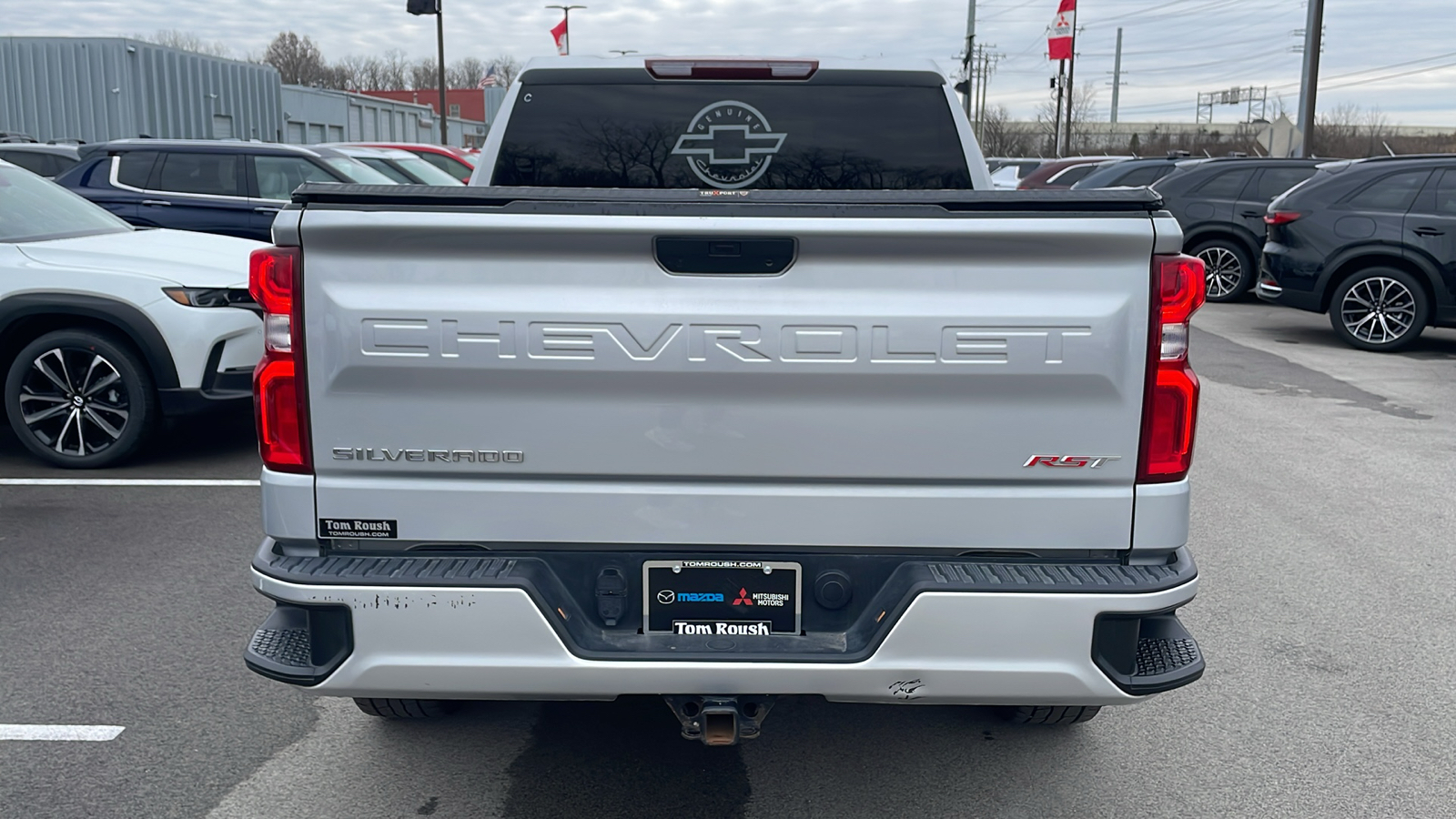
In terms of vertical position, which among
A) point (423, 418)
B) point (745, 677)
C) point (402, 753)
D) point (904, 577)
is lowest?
point (402, 753)

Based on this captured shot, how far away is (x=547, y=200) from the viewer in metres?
2.65

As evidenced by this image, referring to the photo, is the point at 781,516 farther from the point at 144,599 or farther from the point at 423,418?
the point at 144,599

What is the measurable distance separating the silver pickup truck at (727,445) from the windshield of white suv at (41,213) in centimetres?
550

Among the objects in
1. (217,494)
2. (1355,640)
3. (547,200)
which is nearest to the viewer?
(547,200)

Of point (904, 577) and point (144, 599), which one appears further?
point (144, 599)

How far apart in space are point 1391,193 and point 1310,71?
1579 centimetres

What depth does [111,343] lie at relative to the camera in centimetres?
675

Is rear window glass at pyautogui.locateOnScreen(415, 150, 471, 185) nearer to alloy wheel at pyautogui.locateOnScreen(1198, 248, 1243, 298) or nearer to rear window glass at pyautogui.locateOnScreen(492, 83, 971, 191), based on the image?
alloy wheel at pyautogui.locateOnScreen(1198, 248, 1243, 298)

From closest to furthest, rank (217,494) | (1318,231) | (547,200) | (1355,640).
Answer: (547,200) → (1355,640) → (217,494) → (1318,231)

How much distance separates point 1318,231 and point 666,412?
36.7 ft

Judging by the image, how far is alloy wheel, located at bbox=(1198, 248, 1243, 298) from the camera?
618 inches

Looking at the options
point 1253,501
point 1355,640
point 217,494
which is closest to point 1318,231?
point 1253,501

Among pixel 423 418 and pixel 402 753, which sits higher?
pixel 423 418

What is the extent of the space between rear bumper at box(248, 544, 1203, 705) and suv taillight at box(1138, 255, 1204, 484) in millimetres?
264
